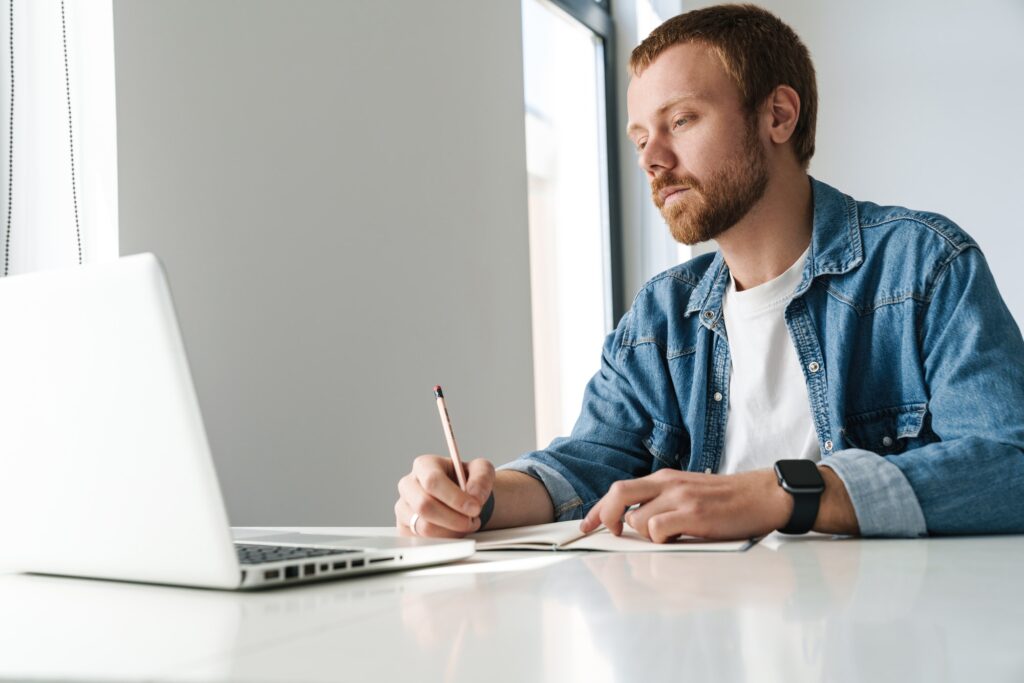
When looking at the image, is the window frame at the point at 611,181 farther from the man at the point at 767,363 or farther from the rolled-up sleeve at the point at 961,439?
the rolled-up sleeve at the point at 961,439

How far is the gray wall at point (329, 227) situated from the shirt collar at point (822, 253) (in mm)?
713

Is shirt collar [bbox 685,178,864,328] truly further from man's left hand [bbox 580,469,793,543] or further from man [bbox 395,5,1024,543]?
man's left hand [bbox 580,469,793,543]

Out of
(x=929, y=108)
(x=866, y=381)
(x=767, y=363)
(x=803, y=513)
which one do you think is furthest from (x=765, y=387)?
(x=929, y=108)

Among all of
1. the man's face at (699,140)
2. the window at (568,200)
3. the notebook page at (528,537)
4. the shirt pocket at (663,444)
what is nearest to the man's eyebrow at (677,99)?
the man's face at (699,140)

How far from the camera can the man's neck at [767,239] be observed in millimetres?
1632

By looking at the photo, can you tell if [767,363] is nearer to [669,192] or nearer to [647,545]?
[669,192]

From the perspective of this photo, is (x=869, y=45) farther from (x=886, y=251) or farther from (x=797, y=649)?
(x=797, y=649)

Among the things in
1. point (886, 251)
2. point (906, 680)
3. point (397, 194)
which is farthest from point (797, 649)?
point (397, 194)

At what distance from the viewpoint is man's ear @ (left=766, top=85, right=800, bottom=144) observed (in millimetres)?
1721

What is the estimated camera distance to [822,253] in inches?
57.1

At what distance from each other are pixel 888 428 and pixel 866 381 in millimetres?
68

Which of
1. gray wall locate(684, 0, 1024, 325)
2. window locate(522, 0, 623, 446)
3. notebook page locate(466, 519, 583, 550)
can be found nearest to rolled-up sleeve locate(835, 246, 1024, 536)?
notebook page locate(466, 519, 583, 550)

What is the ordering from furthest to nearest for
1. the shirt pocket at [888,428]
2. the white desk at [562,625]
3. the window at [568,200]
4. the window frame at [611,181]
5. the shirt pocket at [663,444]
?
the window frame at [611,181] < the window at [568,200] < the shirt pocket at [663,444] < the shirt pocket at [888,428] < the white desk at [562,625]

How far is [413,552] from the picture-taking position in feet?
2.64
